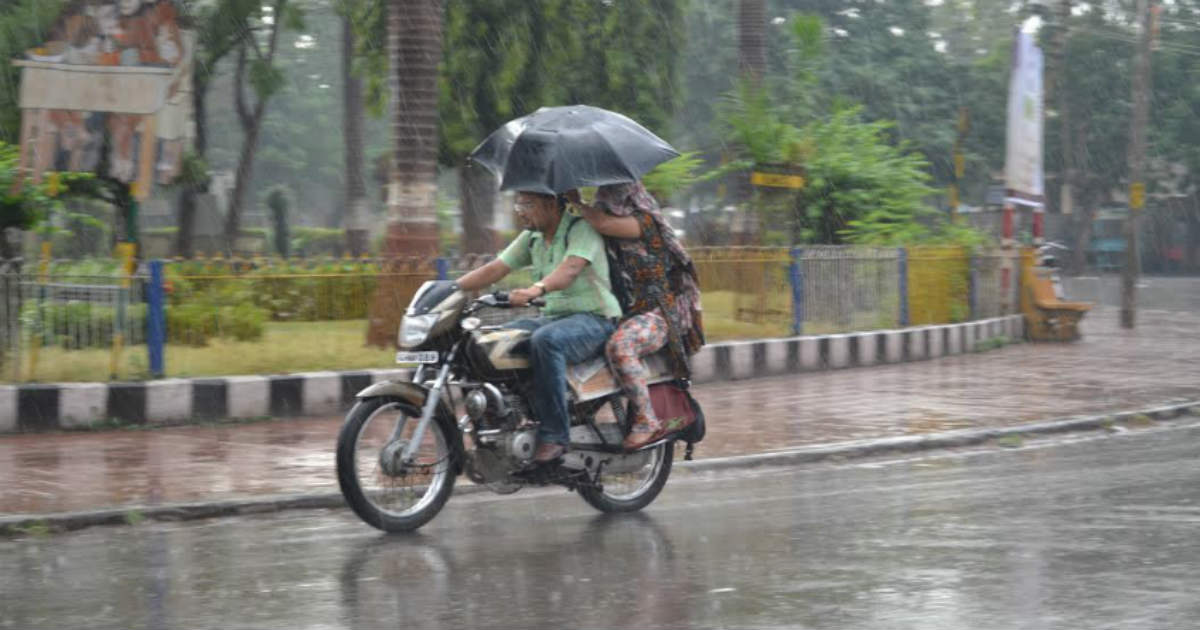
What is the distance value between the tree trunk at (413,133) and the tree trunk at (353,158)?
16.1 m

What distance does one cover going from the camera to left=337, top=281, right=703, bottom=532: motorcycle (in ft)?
23.7

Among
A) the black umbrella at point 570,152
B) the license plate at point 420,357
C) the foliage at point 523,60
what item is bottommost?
the license plate at point 420,357

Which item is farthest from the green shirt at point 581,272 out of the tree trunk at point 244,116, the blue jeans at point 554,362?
the tree trunk at point 244,116

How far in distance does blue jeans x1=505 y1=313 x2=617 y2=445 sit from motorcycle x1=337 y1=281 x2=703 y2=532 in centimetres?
10

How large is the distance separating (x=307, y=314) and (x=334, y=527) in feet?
20.0

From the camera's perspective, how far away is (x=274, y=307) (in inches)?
517

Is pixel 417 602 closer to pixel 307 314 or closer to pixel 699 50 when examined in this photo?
pixel 307 314

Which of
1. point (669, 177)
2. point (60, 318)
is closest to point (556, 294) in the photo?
point (60, 318)

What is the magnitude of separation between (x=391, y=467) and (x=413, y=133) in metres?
8.80

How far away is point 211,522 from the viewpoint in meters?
8.09

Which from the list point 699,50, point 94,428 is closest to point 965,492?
point 94,428

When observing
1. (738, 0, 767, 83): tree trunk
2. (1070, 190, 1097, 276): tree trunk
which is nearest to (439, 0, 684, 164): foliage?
(738, 0, 767, 83): tree trunk

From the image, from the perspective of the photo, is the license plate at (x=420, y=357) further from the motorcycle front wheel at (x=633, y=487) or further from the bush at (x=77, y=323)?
the bush at (x=77, y=323)

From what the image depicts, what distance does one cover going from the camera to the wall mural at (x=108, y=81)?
15.7 m
